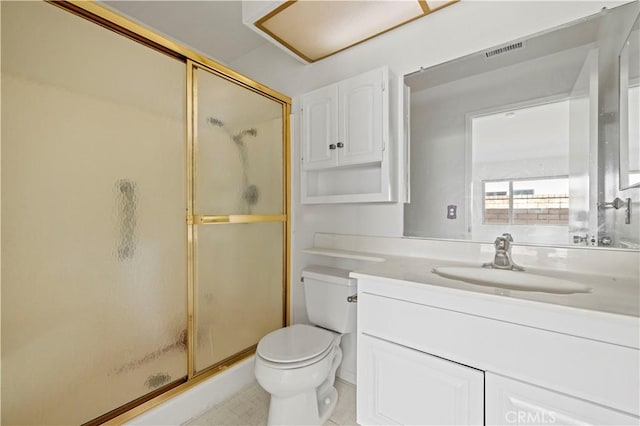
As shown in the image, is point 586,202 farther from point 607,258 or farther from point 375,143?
point 375,143

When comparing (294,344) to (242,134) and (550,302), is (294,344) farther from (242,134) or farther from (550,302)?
(242,134)

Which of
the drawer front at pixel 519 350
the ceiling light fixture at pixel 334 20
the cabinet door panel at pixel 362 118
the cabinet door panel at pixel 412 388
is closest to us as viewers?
the drawer front at pixel 519 350

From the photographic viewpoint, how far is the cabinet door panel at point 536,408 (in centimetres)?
67

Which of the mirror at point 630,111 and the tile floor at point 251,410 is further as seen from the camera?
the tile floor at point 251,410

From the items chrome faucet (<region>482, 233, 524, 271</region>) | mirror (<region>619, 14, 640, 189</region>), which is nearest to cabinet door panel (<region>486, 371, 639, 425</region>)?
chrome faucet (<region>482, 233, 524, 271</region>)

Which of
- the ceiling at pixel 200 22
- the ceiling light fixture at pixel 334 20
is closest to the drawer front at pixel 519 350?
the ceiling light fixture at pixel 334 20

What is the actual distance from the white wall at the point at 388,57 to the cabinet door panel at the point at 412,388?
0.71 metres

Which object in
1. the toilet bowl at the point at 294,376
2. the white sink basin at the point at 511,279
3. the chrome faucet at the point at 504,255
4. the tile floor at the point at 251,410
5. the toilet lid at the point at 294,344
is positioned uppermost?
the chrome faucet at the point at 504,255

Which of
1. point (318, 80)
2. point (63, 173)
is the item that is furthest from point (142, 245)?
point (318, 80)

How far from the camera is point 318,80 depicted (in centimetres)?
185

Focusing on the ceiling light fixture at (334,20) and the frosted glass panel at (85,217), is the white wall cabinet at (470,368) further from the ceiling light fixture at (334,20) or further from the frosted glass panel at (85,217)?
the ceiling light fixture at (334,20)

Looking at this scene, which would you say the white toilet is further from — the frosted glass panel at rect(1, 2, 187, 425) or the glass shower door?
the frosted glass panel at rect(1, 2, 187, 425)

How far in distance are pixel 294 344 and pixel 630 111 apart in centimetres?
166

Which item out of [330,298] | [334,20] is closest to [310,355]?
[330,298]
